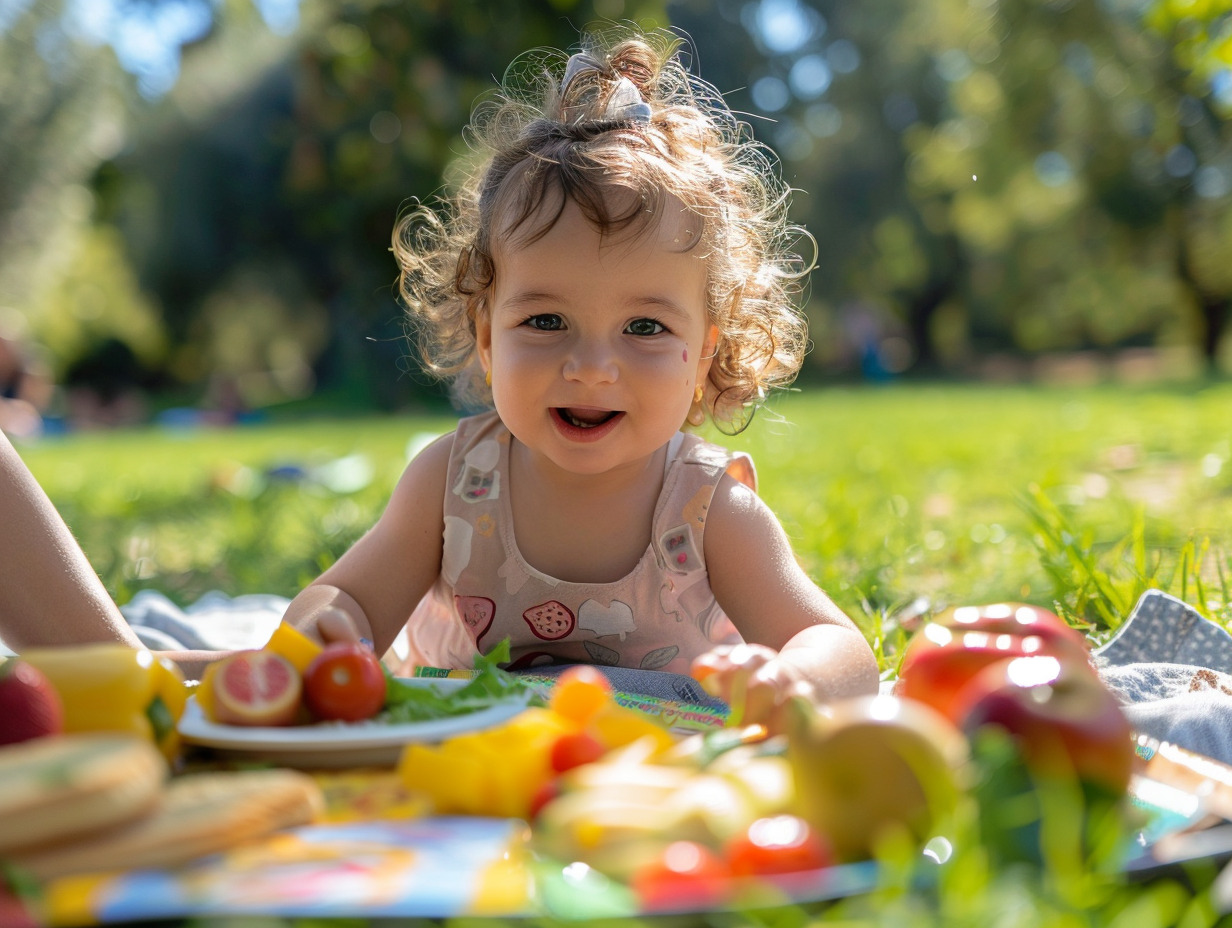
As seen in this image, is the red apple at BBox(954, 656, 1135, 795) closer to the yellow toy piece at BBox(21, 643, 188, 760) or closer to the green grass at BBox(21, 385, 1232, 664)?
the yellow toy piece at BBox(21, 643, 188, 760)

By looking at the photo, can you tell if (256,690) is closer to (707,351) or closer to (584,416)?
(584,416)

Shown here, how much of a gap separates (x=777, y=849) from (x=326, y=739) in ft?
1.74

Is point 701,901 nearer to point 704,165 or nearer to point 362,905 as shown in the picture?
point 362,905

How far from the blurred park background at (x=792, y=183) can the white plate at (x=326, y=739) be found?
11487 mm

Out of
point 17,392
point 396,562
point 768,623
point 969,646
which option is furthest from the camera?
point 17,392

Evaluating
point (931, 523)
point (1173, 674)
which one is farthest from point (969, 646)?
point (931, 523)

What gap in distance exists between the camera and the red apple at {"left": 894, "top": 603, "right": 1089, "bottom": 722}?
53.5 inches

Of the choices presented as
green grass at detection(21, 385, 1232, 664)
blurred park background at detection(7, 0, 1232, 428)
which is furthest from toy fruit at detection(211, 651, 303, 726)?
blurred park background at detection(7, 0, 1232, 428)

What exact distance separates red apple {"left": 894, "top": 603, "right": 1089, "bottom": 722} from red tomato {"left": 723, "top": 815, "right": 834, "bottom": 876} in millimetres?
354

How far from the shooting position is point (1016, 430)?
8.73 m

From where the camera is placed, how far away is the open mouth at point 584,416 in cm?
221

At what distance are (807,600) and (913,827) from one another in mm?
1079

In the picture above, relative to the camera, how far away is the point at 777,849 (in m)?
1.03

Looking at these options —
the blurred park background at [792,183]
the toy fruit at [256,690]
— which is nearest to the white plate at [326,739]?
the toy fruit at [256,690]
